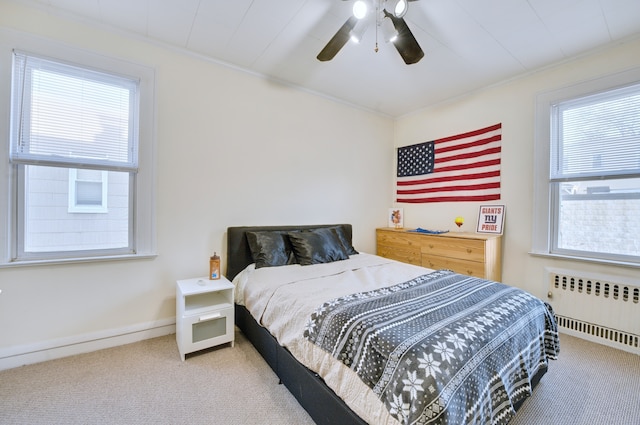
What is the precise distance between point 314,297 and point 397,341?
2.36ft

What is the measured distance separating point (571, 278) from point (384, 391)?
2715 millimetres

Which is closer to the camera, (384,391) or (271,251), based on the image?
(384,391)

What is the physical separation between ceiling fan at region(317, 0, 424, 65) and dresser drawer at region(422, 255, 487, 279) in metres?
2.19

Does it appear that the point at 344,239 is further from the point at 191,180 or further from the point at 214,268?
the point at 191,180

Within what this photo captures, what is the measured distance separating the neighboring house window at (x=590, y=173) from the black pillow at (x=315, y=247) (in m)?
2.18

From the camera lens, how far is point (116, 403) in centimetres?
162

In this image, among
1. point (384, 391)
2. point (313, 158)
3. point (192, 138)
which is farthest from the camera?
point (313, 158)

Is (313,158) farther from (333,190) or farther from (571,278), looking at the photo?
(571,278)

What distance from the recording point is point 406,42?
1842 millimetres

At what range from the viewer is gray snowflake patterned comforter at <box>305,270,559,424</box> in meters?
1.01

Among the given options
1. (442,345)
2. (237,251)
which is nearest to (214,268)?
(237,251)

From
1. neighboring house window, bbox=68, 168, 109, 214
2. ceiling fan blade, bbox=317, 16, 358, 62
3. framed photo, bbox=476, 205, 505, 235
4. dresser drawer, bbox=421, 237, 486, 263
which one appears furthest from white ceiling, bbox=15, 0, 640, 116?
dresser drawer, bbox=421, 237, 486, 263

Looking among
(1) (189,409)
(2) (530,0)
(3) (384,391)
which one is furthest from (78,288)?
(2) (530,0)

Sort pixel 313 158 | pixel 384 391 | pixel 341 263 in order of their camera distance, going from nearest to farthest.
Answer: pixel 384 391 → pixel 341 263 → pixel 313 158
